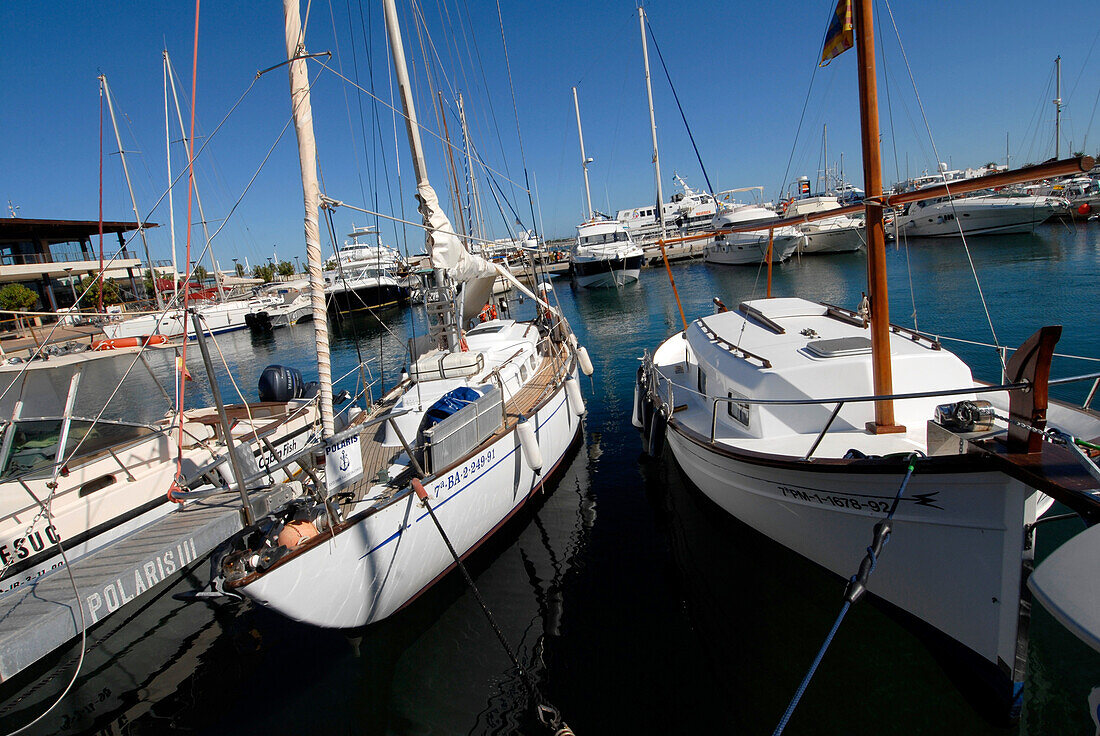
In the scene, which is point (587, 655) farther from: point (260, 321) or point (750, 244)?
point (260, 321)

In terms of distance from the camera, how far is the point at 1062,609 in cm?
278

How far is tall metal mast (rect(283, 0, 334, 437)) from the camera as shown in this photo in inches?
199

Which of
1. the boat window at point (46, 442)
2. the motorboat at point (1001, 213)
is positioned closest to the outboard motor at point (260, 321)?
the boat window at point (46, 442)

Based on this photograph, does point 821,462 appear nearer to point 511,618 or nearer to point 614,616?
point 614,616

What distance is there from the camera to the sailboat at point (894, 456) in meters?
3.99

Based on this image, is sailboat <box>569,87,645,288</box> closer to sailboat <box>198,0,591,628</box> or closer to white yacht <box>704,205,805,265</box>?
white yacht <box>704,205,805,265</box>

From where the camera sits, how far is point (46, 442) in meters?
7.56

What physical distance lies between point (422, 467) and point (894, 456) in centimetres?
511

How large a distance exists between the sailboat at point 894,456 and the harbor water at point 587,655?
601mm

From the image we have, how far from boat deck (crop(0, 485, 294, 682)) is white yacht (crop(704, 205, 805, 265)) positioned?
38337 millimetres

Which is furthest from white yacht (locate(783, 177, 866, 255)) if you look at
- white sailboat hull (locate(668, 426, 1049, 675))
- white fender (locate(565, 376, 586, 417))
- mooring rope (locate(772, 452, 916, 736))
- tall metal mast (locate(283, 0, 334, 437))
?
tall metal mast (locate(283, 0, 334, 437))

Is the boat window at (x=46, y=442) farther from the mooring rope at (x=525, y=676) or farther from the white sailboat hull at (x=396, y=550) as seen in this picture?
the mooring rope at (x=525, y=676)

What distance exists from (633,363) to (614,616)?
12655 millimetres

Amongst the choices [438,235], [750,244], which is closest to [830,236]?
[750,244]
